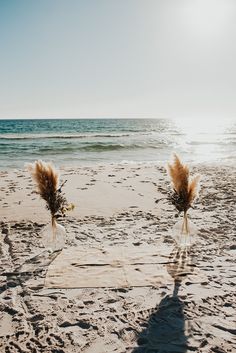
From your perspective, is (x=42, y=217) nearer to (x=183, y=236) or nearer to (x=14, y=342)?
(x=183, y=236)

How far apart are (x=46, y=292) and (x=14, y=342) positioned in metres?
0.93

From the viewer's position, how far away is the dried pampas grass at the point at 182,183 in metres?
5.03

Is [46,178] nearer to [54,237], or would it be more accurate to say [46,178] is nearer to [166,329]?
[54,237]

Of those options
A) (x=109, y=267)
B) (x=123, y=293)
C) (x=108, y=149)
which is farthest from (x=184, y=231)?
(x=108, y=149)

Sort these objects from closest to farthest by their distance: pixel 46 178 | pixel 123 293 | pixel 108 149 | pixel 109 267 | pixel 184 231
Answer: pixel 123 293
pixel 109 267
pixel 46 178
pixel 184 231
pixel 108 149

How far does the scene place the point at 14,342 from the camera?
3.25 metres

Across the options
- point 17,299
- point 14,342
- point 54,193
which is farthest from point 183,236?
point 14,342

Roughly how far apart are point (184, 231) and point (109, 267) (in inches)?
54.2

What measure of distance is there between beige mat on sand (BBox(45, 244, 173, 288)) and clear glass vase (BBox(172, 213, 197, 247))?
26cm

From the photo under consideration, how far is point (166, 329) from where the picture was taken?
3.41 m

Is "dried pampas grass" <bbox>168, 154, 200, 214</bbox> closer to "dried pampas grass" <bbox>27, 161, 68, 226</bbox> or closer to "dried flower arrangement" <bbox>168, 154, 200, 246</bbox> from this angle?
"dried flower arrangement" <bbox>168, 154, 200, 246</bbox>

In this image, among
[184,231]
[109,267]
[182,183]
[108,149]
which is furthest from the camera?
[108,149]

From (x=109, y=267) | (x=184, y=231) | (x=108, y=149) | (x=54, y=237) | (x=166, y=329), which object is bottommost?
(x=166, y=329)

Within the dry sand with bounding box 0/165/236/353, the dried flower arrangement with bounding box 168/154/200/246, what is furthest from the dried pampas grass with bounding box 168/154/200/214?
the dry sand with bounding box 0/165/236/353
